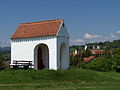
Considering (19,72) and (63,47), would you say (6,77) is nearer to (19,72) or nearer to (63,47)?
(19,72)

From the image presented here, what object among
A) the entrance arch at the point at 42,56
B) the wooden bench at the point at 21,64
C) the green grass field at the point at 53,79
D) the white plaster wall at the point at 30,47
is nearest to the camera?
the green grass field at the point at 53,79

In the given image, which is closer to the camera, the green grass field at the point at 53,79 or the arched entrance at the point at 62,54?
the green grass field at the point at 53,79

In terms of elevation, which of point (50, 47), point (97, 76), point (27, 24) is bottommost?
point (97, 76)

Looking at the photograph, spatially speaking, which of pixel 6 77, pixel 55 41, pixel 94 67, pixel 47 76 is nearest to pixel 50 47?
pixel 55 41

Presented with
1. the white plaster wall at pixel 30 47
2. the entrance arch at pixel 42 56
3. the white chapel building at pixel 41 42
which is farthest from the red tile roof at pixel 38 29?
the entrance arch at pixel 42 56

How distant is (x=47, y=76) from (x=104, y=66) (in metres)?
22.7

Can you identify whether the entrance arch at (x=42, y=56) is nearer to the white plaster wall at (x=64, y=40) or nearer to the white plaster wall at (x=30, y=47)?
the white plaster wall at (x=30, y=47)

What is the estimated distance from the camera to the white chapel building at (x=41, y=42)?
27.4 m

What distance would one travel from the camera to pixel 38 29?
1131 inches

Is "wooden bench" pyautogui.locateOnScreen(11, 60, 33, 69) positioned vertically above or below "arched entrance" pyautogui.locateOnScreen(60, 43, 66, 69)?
below

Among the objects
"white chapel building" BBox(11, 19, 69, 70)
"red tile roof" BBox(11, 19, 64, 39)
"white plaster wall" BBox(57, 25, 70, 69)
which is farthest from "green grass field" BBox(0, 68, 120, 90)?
"red tile roof" BBox(11, 19, 64, 39)

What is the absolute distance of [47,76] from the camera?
22.7m

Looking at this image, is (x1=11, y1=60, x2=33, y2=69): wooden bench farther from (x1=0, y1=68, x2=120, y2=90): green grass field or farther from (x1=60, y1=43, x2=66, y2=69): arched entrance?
(x1=60, y1=43, x2=66, y2=69): arched entrance

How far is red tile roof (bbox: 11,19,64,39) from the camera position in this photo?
2780 cm
